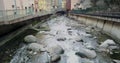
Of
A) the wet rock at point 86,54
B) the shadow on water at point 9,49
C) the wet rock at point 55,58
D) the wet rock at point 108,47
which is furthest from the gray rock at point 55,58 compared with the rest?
the wet rock at point 108,47

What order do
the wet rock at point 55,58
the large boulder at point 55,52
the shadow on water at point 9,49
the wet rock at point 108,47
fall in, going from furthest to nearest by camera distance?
the wet rock at point 108,47, the shadow on water at point 9,49, the large boulder at point 55,52, the wet rock at point 55,58

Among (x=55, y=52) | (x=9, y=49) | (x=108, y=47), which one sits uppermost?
(x=55, y=52)

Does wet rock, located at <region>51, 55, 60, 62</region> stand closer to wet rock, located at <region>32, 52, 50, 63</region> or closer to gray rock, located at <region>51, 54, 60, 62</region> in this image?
gray rock, located at <region>51, 54, 60, 62</region>

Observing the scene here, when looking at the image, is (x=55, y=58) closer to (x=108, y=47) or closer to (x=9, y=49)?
(x=9, y=49)

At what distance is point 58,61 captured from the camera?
39.5 ft

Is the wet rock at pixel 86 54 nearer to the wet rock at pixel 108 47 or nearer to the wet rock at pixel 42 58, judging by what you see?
the wet rock at pixel 108 47

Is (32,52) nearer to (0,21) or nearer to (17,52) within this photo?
(17,52)

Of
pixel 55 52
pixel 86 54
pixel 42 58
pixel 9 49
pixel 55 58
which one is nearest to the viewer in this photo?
pixel 55 58

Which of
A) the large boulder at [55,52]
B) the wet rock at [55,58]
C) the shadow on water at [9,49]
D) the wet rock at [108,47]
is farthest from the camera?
the wet rock at [108,47]

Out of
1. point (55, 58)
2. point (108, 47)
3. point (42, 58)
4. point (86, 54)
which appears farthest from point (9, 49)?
point (108, 47)

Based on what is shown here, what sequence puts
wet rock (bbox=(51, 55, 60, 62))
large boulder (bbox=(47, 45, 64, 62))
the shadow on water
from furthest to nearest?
1. the shadow on water
2. large boulder (bbox=(47, 45, 64, 62))
3. wet rock (bbox=(51, 55, 60, 62))

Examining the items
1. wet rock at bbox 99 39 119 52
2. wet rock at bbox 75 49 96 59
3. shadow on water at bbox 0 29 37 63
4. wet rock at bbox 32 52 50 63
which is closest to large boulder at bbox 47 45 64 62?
wet rock at bbox 32 52 50 63

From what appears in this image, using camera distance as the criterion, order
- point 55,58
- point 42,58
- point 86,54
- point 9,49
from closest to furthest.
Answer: point 55,58 < point 42,58 < point 86,54 < point 9,49

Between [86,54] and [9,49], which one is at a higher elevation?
[86,54]
